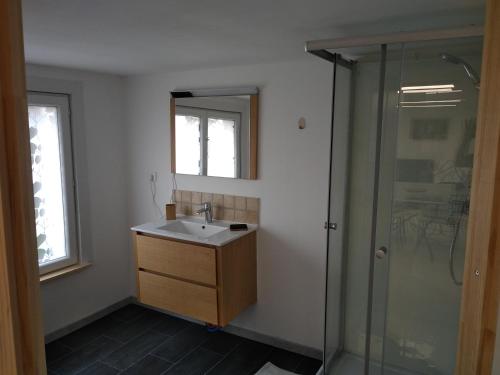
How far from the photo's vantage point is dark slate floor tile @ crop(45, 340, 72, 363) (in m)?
3.06

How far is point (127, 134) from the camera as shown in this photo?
376 centimetres

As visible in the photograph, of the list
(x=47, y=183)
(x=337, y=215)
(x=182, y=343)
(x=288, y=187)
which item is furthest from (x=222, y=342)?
(x=47, y=183)

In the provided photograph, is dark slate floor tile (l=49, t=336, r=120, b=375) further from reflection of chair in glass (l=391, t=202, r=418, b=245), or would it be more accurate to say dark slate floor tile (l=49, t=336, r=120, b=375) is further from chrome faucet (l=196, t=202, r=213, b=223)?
reflection of chair in glass (l=391, t=202, r=418, b=245)

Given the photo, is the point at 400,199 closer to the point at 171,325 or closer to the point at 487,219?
the point at 487,219

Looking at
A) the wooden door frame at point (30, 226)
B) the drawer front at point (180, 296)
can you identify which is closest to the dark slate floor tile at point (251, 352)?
the drawer front at point (180, 296)

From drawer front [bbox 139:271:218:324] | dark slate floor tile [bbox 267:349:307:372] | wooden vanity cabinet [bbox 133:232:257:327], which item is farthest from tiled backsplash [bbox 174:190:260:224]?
dark slate floor tile [bbox 267:349:307:372]

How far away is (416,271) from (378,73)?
1203 millimetres

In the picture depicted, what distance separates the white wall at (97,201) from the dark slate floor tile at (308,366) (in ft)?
6.41

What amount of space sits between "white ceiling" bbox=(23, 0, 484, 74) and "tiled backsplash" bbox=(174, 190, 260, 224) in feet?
3.76

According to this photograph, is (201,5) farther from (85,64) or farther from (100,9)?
(85,64)

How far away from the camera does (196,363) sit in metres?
2.98

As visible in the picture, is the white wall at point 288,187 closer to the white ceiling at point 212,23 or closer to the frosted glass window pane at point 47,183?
the white ceiling at point 212,23

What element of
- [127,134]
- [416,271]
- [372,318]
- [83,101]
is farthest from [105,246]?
[416,271]

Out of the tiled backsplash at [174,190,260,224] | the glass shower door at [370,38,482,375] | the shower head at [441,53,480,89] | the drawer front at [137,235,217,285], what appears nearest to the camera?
the shower head at [441,53,480,89]
